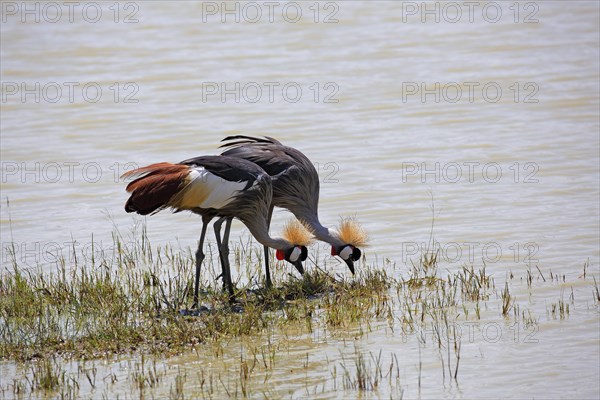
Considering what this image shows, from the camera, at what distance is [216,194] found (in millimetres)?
7977

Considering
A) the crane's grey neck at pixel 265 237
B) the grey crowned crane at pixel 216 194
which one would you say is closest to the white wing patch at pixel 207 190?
the grey crowned crane at pixel 216 194

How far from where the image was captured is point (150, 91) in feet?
53.9

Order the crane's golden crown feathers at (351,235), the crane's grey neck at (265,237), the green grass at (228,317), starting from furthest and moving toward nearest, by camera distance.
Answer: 1. the crane's golden crown feathers at (351,235)
2. the crane's grey neck at (265,237)
3. the green grass at (228,317)

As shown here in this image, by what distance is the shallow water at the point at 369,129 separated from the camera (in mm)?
7387

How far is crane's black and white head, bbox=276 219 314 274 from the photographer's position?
8.35 meters

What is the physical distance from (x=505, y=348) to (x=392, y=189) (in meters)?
4.91

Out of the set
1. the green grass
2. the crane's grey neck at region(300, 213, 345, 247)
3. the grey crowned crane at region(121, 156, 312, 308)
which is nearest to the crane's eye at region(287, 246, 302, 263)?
the grey crowned crane at region(121, 156, 312, 308)

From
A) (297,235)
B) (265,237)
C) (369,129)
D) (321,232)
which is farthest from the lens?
(369,129)

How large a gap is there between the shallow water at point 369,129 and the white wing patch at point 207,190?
1.47 meters

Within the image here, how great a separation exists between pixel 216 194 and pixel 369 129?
625 centimetres

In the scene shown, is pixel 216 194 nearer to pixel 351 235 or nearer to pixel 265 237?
pixel 265 237

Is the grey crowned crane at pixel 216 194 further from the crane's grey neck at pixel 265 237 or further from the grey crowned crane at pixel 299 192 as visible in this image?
the grey crowned crane at pixel 299 192

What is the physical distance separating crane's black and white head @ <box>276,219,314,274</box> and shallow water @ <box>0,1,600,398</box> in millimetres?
913

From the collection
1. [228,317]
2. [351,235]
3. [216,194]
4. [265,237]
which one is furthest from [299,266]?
[228,317]
